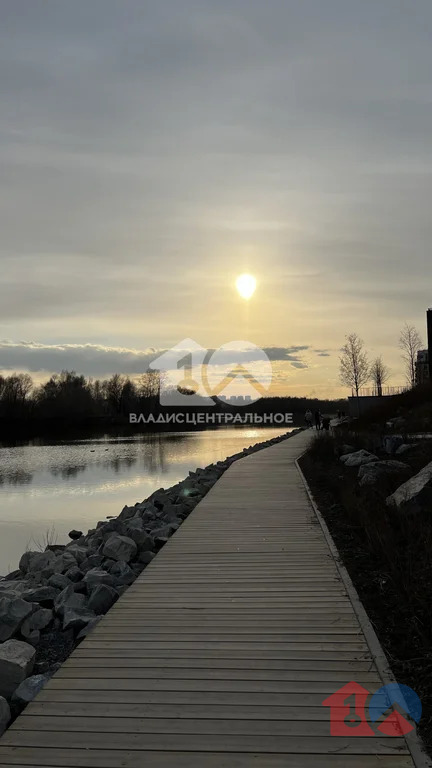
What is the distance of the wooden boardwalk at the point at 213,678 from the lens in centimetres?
247

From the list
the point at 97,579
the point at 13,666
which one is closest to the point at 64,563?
the point at 97,579

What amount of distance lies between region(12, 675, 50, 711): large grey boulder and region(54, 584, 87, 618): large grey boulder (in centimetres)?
151

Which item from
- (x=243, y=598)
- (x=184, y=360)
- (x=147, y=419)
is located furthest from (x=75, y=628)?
(x=147, y=419)

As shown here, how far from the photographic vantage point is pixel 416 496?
21.5ft

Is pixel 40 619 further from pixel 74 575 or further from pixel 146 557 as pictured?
pixel 146 557

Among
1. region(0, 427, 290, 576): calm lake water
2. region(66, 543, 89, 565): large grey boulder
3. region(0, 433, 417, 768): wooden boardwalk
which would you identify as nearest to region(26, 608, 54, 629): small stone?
region(0, 433, 417, 768): wooden boardwalk

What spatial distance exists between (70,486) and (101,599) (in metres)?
13.1

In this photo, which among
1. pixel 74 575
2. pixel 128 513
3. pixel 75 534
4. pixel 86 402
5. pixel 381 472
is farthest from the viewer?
pixel 86 402

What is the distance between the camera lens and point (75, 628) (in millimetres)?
4422

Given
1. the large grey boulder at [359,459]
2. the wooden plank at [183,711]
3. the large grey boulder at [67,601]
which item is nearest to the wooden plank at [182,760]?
the wooden plank at [183,711]

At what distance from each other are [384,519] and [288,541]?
115cm

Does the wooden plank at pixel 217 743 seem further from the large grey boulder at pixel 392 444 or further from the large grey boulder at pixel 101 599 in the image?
the large grey boulder at pixel 392 444

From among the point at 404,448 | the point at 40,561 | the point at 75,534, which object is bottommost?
the point at 75,534

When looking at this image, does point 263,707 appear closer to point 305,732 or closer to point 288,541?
point 305,732
